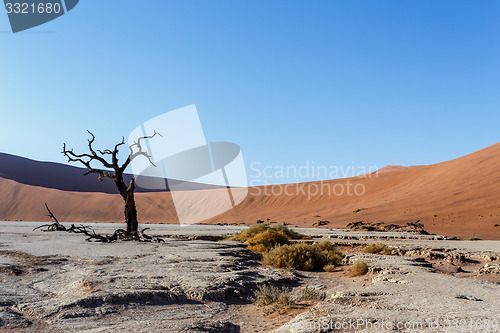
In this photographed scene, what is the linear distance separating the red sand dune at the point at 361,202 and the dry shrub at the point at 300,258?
647 inches

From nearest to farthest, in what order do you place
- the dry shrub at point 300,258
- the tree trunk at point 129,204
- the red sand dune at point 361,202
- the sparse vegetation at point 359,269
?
1. the sparse vegetation at point 359,269
2. the dry shrub at point 300,258
3. the tree trunk at point 129,204
4. the red sand dune at point 361,202

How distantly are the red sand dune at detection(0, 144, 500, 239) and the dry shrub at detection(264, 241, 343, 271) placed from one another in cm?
1643

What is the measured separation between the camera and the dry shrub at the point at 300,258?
11039mm

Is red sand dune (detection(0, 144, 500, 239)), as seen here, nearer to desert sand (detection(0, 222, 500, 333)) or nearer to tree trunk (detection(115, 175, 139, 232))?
desert sand (detection(0, 222, 500, 333))

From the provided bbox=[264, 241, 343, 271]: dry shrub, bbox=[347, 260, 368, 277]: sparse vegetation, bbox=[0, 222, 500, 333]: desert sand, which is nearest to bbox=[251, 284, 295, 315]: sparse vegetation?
bbox=[0, 222, 500, 333]: desert sand

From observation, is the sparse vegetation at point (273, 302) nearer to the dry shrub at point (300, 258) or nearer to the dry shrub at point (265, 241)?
the dry shrub at point (300, 258)

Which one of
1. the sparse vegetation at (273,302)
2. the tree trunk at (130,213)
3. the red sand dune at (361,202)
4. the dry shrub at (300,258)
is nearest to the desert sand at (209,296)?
the sparse vegetation at (273,302)

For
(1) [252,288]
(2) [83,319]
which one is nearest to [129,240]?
(1) [252,288]

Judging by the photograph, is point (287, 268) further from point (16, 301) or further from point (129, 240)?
point (129, 240)

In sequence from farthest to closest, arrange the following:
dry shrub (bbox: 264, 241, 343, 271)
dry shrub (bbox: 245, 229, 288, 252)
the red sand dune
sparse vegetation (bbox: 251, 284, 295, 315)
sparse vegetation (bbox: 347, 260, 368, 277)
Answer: the red sand dune
dry shrub (bbox: 245, 229, 288, 252)
dry shrub (bbox: 264, 241, 343, 271)
sparse vegetation (bbox: 347, 260, 368, 277)
sparse vegetation (bbox: 251, 284, 295, 315)

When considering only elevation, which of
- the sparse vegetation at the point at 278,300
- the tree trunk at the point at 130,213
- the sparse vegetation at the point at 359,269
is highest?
the tree trunk at the point at 130,213

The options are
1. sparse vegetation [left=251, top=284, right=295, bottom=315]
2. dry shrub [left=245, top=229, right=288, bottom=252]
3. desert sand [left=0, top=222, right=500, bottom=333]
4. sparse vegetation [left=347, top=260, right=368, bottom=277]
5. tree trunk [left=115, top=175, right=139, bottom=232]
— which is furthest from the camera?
tree trunk [left=115, top=175, right=139, bottom=232]

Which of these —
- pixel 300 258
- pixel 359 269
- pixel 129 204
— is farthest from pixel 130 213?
pixel 359 269

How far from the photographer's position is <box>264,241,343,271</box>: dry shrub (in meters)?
11.0
